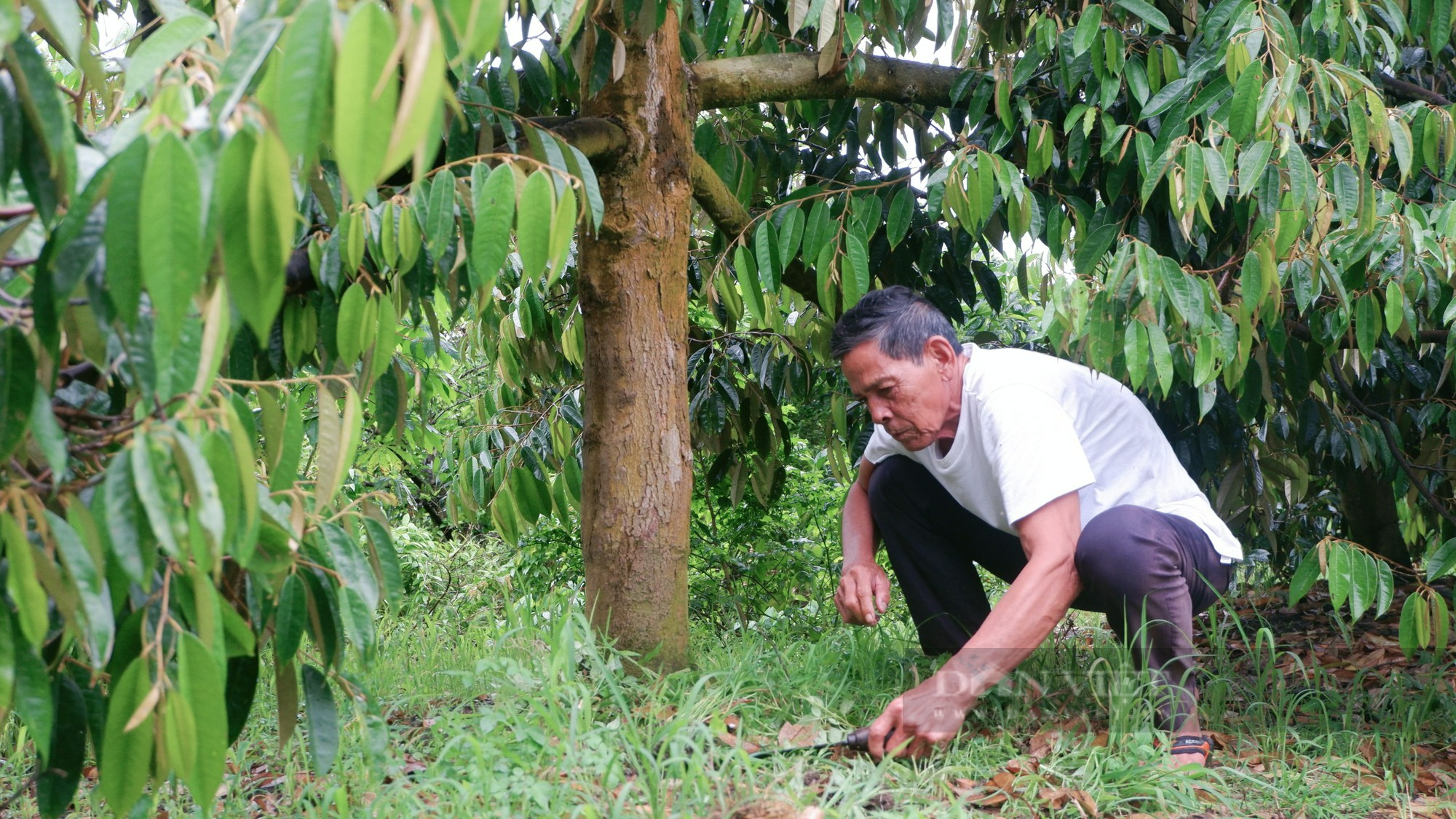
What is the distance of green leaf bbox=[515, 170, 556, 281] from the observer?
116 cm

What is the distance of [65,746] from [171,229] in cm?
60

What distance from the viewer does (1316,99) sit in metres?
1.95

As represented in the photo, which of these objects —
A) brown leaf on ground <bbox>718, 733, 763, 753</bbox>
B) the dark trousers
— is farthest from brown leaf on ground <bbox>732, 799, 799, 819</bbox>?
the dark trousers

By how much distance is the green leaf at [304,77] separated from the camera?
63cm

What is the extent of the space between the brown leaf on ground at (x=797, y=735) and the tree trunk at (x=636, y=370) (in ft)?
1.26

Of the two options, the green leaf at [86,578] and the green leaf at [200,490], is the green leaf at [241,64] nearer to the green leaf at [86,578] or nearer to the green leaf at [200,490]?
the green leaf at [200,490]

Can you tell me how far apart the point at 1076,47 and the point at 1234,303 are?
22.0 inches

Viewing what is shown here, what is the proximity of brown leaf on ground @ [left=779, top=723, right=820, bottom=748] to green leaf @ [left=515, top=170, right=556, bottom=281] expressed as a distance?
3.30 feet

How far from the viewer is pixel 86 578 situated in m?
0.81

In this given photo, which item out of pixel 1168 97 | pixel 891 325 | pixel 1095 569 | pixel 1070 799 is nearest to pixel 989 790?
pixel 1070 799

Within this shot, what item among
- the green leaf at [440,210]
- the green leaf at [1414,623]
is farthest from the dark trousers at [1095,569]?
the green leaf at [440,210]

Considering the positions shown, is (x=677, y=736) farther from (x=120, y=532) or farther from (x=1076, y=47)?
(x=1076, y=47)

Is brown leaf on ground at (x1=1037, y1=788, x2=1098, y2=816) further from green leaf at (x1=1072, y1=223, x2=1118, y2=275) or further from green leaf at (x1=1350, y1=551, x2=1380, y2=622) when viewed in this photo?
green leaf at (x1=1072, y1=223, x2=1118, y2=275)

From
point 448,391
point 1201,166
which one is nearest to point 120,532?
point 1201,166
